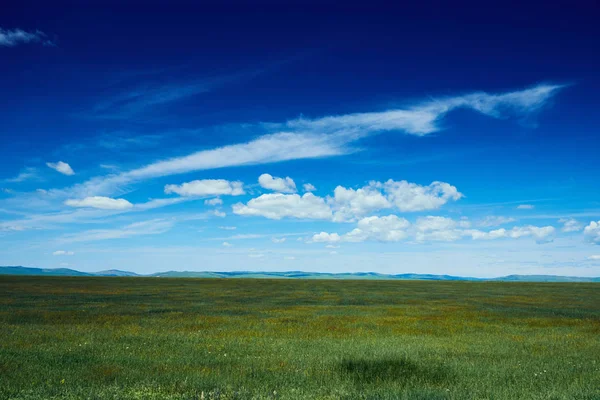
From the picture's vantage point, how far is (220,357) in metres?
15.8

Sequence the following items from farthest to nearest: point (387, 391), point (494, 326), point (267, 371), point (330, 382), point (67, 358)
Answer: point (494, 326) < point (67, 358) < point (267, 371) < point (330, 382) < point (387, 391)

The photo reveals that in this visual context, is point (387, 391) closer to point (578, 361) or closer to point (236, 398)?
point (236, 398)

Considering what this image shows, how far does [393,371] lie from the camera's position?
13930 millimetres

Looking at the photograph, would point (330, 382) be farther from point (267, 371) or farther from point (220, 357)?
point (220, 357)

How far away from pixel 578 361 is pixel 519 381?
488 cm

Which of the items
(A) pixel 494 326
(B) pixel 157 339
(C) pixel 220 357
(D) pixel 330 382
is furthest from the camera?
(A) pixel 494 326

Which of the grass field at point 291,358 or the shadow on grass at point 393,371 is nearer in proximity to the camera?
the grass field at point 291,358

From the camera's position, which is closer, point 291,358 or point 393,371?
point 393,371

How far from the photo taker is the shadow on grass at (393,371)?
42.4 feet

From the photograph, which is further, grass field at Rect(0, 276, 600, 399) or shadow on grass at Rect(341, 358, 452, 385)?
shadow on grass at Rect(341, 358, 452, 385)

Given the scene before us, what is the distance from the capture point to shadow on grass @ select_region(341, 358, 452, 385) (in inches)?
509

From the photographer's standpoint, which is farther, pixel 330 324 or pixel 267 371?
pixel 330 324

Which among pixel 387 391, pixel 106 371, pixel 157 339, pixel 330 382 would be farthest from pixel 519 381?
pixel 157 339

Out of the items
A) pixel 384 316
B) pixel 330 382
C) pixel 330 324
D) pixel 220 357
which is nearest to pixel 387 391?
pixel 330 382
